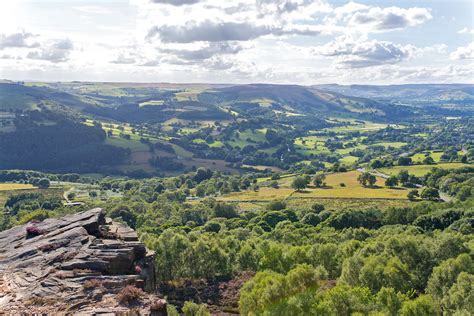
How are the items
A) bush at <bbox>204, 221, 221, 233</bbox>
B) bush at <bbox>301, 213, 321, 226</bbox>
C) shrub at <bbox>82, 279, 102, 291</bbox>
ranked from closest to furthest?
shrub at <bbox>82, 279, 102, 291</bbox>
bush at <bbox>204, 221, 221, 233</bbox>
bush at <bbox>301, 213, 321, 226</bbox>

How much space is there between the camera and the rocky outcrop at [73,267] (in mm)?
33219

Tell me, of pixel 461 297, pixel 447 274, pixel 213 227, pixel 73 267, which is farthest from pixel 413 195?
pixel 73 267

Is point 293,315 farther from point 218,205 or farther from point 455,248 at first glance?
point 218,205

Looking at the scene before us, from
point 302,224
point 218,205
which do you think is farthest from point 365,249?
point 218,205

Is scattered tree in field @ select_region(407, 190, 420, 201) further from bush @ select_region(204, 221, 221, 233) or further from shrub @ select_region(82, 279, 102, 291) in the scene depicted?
shrub @ select_region(82, 279, 102, 291)

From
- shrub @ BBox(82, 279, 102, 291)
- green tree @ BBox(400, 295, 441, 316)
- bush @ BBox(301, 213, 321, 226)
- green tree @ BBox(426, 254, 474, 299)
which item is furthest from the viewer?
bush @ BBox(301, 213, 321, 226)

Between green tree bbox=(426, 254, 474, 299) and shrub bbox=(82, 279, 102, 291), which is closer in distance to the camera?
shrub bbox=(82, 279, 102, 291)

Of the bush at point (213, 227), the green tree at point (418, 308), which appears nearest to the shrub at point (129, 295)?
the green tree at point (418, 308)

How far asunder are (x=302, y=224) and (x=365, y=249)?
65.5 metres

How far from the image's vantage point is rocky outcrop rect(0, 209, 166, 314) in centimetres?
3322

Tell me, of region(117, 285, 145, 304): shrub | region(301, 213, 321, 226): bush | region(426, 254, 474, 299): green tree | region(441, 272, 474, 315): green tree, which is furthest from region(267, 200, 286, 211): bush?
region(117, 285, 145, 304): shrub

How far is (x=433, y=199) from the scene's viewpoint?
176500 mm

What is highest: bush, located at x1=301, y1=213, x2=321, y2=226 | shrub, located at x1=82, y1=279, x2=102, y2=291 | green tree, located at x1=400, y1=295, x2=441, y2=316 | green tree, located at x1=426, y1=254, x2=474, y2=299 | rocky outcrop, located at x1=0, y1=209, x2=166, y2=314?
shrub, located at x1=82, y1=279, x2=102, y2=291

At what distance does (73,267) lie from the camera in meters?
39.4
